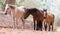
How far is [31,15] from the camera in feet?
5.91

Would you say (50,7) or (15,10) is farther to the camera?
(50,7)

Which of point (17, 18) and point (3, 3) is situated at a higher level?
point (3, 3)

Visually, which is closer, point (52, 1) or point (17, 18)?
point (17, 18)

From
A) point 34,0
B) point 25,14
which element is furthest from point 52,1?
point 25,14

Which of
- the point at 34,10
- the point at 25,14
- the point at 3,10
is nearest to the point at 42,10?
the point at 34,10

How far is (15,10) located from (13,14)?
55 mm

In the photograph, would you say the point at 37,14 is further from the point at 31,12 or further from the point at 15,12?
the point at 15,12

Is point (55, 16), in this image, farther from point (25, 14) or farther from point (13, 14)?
point (13, 14)

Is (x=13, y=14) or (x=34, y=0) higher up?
(x=34, y=0)

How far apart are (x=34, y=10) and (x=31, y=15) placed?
8cm

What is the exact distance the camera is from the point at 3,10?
1.70 metres

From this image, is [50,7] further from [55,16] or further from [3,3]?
[3,3]

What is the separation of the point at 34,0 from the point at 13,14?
Result: 1.03ft

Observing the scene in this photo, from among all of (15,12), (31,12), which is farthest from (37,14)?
(15,12)
